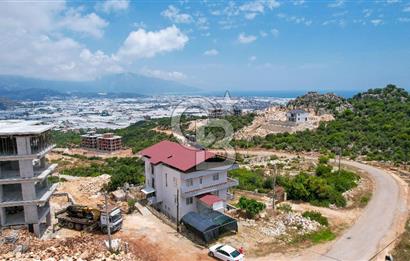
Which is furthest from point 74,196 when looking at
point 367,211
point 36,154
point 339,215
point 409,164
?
point 409,164

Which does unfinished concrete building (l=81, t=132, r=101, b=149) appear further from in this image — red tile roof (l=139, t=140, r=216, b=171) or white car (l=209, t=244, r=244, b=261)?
white car (l=209, t=244, r=244, b=261)

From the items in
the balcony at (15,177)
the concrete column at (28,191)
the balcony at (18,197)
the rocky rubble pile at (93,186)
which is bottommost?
the rocky rubble pile at (93,186)

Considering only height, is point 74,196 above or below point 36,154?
below

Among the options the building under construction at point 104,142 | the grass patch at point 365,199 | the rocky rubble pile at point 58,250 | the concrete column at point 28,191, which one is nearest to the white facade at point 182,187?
the rocky rubble pile at point 58,250

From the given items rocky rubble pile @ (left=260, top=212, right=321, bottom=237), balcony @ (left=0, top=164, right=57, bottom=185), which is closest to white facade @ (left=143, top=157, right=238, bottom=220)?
rocky rubble pile @ (left=260, top=212, right=321, bottom=237)

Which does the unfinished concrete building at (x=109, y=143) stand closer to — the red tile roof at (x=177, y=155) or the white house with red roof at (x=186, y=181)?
the red tile roof at (x=177, y=155)

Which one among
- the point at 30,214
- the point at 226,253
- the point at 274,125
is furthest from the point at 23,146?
the point at 274,125

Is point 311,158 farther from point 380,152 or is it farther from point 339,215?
point 339,215
